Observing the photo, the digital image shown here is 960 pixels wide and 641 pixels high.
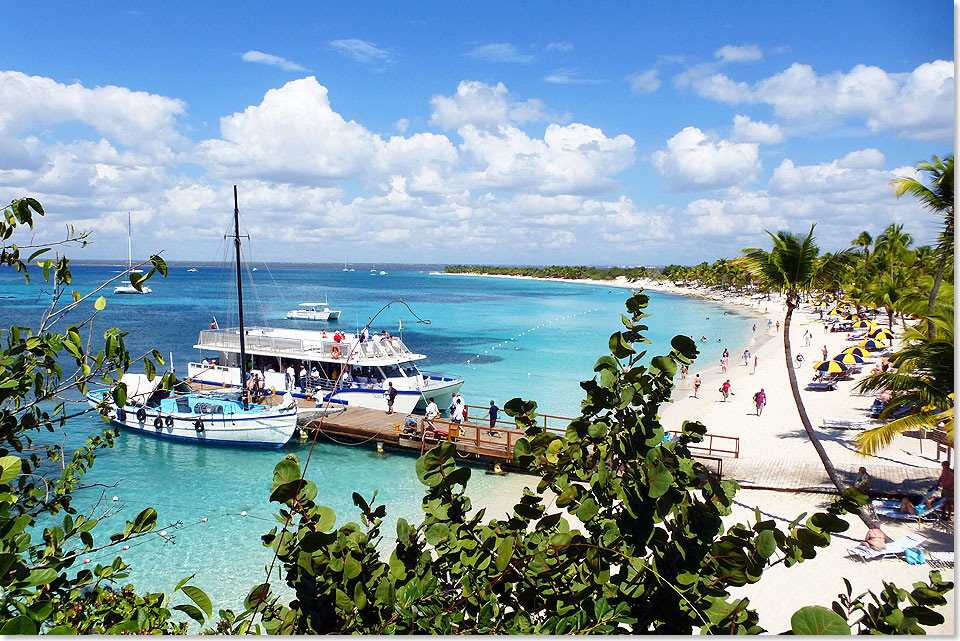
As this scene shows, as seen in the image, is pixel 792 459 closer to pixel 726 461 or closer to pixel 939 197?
pixel 726 461

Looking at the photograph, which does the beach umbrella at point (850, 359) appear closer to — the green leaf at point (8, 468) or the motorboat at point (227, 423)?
the motorboat at point (227, 423)

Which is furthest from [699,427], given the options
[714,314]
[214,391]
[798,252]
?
[714,314]

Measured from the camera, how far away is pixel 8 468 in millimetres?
2049

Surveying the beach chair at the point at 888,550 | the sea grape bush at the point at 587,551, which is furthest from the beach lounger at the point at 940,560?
the sea grape bush at the point at 587,551

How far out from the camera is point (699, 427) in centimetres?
265

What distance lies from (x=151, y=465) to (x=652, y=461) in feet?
66.0

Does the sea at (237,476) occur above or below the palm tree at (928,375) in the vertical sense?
below

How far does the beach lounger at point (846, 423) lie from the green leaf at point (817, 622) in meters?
19.7

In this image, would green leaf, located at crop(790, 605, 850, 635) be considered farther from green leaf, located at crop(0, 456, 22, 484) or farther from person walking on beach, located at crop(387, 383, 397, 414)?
person walking on beach, located at crop(387, 383, 397, 414)

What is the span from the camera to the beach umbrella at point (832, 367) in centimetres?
2558

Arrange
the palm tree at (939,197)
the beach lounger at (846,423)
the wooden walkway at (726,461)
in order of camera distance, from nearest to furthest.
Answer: the palm tree at (939,197) < the wooden walkway at (726,461) < the beach lounger at (846,423)

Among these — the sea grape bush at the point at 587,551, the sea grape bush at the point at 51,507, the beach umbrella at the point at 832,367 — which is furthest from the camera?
the beach umbrella at the point at 832,367

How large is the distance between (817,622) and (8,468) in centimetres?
297

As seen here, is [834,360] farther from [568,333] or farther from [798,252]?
[568,333]
